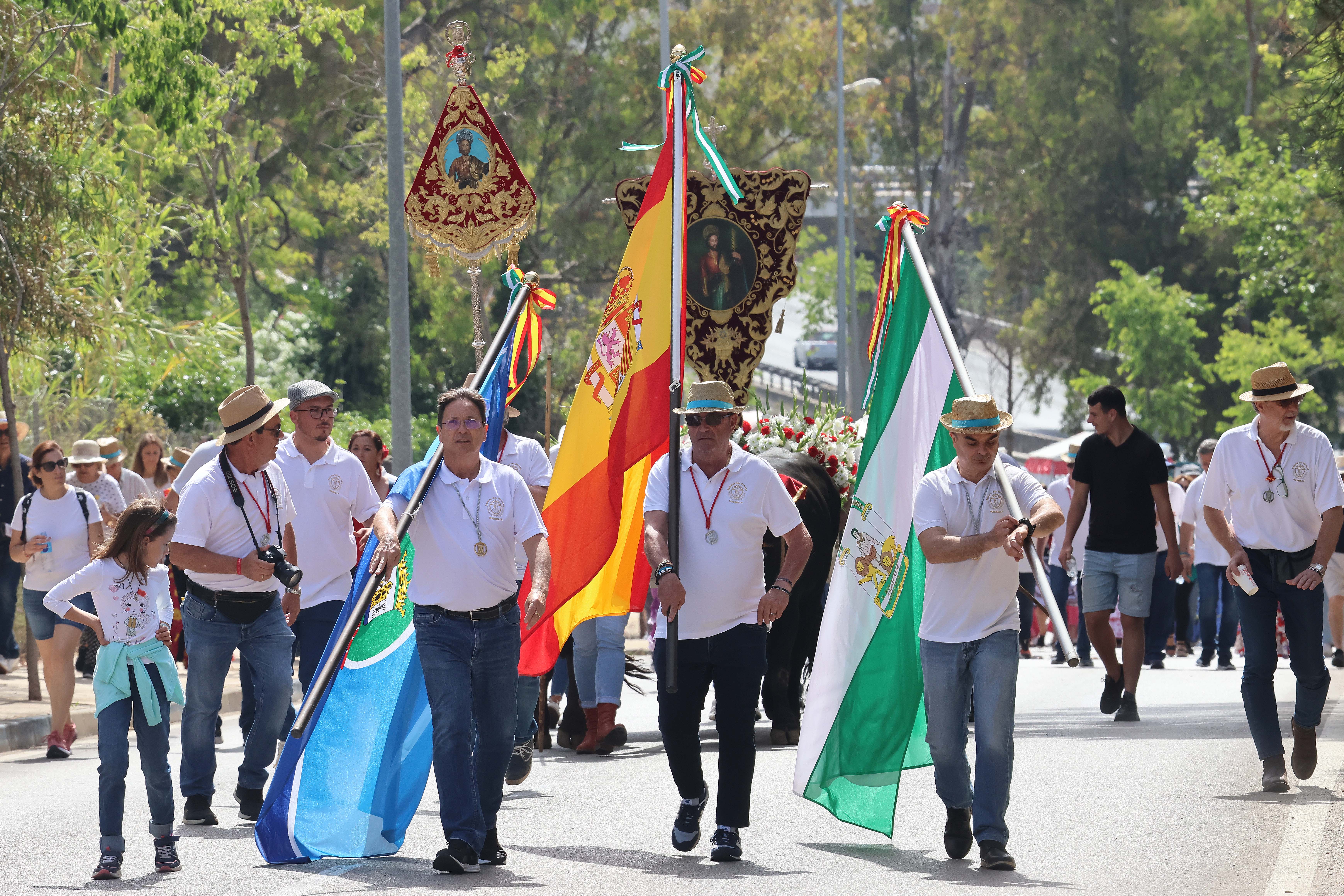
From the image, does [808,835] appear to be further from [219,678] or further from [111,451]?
[111,451]

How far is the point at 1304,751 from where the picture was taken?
29.8 feet

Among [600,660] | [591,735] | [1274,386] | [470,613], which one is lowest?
[591,735]

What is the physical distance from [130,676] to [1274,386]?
216 inches

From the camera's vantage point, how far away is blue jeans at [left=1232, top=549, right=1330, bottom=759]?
29.4 ft

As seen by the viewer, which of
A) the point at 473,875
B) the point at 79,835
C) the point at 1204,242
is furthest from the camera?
the point at 1204,242

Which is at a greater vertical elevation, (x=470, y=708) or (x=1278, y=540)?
(x=1278, y=540)

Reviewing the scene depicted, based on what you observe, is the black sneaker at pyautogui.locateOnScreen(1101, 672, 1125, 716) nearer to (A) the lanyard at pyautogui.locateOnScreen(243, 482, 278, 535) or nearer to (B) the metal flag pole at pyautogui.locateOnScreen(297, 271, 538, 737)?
(B) the metal flag pole at pyautogui.locateOnScreen(297, 271, 538, 737)

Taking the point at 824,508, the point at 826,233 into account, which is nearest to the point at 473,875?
the point at 824,508

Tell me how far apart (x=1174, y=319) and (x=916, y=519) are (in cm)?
3494

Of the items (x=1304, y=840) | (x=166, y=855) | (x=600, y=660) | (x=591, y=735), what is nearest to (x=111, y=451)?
(x=591, y=735)

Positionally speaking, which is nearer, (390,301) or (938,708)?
(938,708)

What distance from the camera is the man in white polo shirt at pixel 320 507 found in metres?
9.52

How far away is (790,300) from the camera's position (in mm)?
78188

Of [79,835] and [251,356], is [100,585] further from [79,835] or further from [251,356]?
[251,356]
